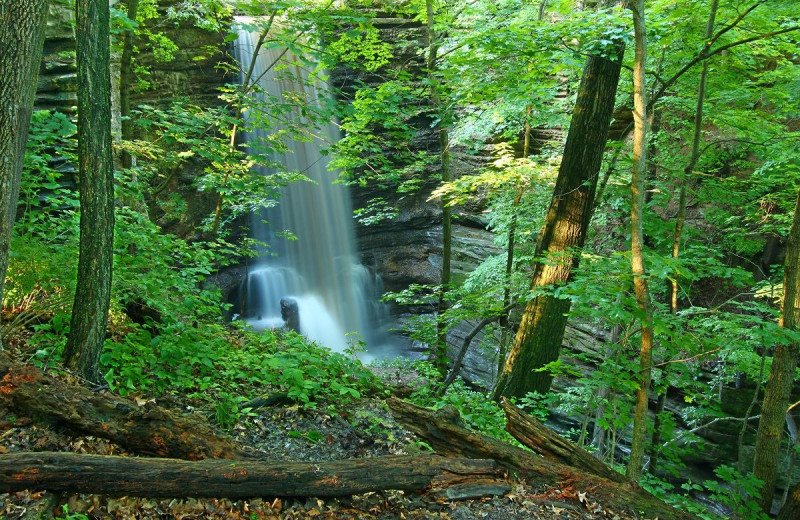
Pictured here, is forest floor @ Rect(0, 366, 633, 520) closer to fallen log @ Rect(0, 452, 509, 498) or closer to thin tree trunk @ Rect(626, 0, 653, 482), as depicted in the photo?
fallen log @ Rect(0, 452, 509, 498)

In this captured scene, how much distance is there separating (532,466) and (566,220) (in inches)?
103

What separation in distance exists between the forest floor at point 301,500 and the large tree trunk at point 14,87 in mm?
1178

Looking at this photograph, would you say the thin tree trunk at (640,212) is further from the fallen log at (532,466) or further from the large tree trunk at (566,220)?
the large tree trunk at (566,220)

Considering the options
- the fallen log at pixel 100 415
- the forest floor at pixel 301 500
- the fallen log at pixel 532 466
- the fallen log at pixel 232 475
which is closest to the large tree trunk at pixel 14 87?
the fallen log at pixel 100 415

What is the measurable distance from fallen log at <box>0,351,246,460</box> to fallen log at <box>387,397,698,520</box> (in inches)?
56.6

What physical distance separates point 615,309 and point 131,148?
5442 millimetres

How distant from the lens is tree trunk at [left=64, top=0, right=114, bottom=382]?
10.6ft

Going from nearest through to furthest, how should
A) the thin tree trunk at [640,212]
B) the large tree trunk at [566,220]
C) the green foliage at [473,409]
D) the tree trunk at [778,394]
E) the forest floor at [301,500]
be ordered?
1. the forest floor at [301,500]
2. the thin tree trunk at [640,212]
3. the tree trunk at [778,394]
4. the green foliage at [473,409]
5. the large tree trunk at [566,220]

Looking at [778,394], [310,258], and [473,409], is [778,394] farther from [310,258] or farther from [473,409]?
[310,258]

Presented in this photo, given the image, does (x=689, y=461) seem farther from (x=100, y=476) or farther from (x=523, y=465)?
(x=100, y=476)

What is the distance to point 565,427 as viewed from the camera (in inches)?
394

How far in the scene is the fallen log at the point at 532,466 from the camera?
11.0 ft

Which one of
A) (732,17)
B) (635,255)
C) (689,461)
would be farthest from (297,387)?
(689,461)

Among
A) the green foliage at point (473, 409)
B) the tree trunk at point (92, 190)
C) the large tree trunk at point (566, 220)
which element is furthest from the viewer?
the large tree trunk at point (566, 220)
